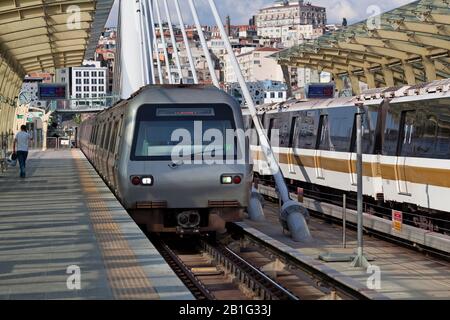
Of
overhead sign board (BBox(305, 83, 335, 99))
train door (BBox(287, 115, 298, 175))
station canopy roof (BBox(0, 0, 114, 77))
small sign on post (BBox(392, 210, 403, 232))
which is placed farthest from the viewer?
overhead sign board (BBox(305, 83, 335, 99))

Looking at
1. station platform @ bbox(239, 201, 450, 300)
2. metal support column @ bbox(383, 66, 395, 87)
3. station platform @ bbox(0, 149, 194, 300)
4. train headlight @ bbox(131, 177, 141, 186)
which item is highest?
metal support column @ bbox(383, 66, 395, 87)

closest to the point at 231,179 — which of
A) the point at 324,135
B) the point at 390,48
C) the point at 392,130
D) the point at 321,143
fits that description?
the point at 392,130

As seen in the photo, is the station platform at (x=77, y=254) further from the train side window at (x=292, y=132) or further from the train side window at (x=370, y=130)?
the train side window at (x=292, y=132)

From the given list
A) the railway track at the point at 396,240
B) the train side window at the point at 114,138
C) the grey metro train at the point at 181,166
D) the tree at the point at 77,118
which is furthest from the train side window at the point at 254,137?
the tree at the point at 77,118

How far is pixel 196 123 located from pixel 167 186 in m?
1.31

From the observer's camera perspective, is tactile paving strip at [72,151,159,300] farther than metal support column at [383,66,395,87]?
No

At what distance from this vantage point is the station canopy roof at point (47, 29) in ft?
83.3

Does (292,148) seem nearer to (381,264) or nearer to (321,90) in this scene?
(381,264)

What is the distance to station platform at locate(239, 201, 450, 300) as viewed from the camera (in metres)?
11.8

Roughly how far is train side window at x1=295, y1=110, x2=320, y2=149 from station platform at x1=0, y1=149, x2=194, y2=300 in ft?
20.5

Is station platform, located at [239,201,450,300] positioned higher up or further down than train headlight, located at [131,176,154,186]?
further down

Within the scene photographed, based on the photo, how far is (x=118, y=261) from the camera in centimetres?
1117

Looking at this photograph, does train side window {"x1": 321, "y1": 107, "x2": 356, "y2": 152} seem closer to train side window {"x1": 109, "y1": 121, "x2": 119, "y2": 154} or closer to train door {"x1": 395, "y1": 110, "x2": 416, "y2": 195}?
train door {"x1": 395, "y1": 110, "x2": 416, "y2": 195}

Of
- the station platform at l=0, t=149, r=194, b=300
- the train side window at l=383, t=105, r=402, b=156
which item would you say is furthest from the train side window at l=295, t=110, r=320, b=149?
the station platform at l=0, t=149, r=194, b=300
